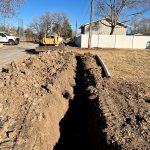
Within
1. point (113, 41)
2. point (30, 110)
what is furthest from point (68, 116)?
point (113, 41)

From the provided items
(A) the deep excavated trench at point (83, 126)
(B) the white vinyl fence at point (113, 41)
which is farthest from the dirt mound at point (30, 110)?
(B) the white vinyl fence at point (113, 41)

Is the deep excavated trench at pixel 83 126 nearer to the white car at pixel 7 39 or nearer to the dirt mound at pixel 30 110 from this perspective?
the dirt mound at pixel 30 110

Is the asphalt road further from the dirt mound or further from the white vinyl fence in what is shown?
the white vinyl fence

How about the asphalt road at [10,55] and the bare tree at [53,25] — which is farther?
the bare tree at [53,25]

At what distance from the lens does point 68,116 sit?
25.7 ft

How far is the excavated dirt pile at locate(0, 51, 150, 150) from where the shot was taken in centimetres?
499

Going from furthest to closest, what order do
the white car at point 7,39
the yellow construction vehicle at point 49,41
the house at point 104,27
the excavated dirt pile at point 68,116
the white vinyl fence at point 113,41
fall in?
the house at point 104,27 → the white car at point 7,39 → the white vinyl fence at point 113,41 → the yellow construction vehicle at point 49,41 → the excavated dirt pile at point 68,116

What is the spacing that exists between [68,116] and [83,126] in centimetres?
64

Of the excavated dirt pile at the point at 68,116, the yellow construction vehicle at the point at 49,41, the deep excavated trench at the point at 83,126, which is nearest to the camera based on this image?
the excavated dirt pile at the point at 68,116

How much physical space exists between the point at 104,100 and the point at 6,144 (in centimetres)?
333

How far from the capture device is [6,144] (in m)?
4.68

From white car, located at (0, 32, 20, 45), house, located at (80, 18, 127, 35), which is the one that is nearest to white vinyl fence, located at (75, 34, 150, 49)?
white car, located at (0, 32, 20, 45)

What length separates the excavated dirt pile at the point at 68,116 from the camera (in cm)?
499

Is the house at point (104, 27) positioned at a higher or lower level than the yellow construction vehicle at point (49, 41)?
higher
